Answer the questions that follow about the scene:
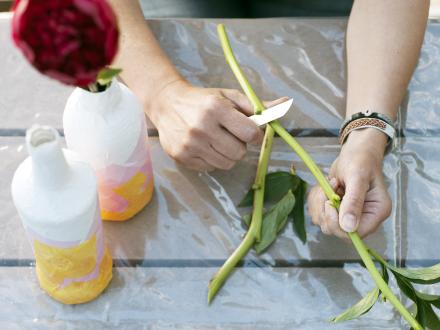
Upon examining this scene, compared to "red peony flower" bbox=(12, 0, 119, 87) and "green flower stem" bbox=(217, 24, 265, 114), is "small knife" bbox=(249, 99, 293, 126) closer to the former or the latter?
"green flower stem" bbox=(217, 24, 265, 114)

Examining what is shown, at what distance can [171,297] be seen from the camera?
85 cm

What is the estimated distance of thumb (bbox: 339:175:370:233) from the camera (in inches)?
31.9

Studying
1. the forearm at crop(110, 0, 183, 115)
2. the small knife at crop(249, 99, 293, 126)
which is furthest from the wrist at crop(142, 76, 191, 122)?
the small knife at crop(249, 99, 293, 126)

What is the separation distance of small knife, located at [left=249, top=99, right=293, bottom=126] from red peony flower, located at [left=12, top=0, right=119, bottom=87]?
1.65 ft

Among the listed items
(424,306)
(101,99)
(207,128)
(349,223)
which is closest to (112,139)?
(101,99)

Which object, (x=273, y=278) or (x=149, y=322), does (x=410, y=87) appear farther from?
(x=149, y=322)

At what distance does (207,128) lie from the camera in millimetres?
930

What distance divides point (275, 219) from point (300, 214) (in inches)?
1.6

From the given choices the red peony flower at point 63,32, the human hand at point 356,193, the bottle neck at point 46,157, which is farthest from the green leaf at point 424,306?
the red peony flower at point 63,32

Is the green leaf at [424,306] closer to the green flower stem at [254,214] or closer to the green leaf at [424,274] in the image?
the green leaf at [424,274]

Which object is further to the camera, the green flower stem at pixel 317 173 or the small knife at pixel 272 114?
the small knife at pixel 272 114

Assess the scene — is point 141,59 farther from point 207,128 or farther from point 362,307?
point 362,307

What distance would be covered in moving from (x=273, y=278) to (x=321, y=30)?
480 mm

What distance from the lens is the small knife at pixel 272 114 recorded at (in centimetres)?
87
